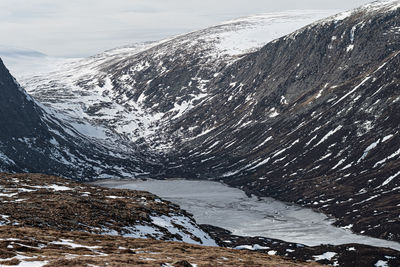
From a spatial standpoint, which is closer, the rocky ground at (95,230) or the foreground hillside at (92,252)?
the foreground hillside at (92,252)

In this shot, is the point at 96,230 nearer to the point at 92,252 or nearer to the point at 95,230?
the point at 95,230

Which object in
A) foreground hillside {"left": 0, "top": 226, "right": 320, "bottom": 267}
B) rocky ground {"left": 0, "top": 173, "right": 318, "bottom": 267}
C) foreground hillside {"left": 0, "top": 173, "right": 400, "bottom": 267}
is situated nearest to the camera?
foreground hillside {"left": 0, "top": 226, "right": 320, "bottom": 267}

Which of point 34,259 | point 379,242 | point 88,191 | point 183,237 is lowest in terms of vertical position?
point 34,259

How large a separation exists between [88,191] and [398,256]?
107437mm

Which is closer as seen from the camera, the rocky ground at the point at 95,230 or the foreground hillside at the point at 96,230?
the rocky ground at the point at 95,230

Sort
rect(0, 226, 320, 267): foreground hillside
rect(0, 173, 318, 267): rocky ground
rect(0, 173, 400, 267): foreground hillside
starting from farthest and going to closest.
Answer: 1. rect(0, 173, 400, 267): foreground hillside
2. rect(0, 173, 318, 267): rocky ground
3. rect(0, 226, 320, 267): foreground hillside

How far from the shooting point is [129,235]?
59125 mm

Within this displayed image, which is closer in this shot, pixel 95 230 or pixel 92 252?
pixel 92 252

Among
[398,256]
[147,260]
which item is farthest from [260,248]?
[147,260]

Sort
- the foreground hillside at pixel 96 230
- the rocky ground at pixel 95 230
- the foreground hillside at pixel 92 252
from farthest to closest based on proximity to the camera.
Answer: the foreground hillside at pixel 96 230, the rocky ground at pixel 95 230, the foreground hillside at pixel 92 252

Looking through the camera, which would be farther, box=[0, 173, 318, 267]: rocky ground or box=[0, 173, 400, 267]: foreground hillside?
box=[0, 173, 400, 267]: foreground hillside

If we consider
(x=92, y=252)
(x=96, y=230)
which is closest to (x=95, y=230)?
(x=96, y=230)

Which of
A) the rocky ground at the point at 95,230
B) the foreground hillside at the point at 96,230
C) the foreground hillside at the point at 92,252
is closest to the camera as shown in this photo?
the foreground hillside at the point at 92,252

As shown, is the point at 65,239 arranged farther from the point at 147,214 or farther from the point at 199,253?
the point at 147,214
